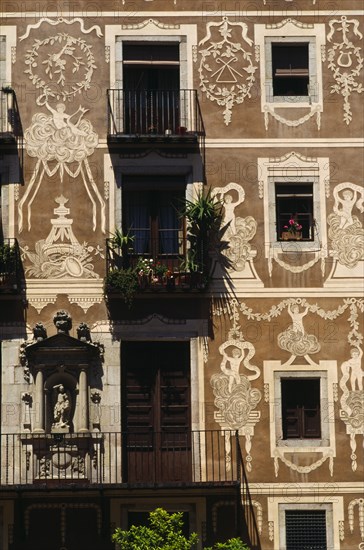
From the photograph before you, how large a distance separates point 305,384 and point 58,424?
17.6ft

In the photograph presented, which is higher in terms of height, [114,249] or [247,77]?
[247,77]

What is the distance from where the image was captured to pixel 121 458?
1502 inches

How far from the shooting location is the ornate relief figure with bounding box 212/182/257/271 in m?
39.2

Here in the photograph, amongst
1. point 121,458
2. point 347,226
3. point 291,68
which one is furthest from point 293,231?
point 121,458

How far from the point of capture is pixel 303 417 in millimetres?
38688

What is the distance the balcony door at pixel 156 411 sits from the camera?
3847cm

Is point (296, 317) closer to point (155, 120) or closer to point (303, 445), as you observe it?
point (303, 445)

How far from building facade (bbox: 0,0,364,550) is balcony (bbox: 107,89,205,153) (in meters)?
0.04

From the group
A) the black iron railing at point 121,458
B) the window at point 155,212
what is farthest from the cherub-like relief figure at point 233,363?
the window at point 155,212

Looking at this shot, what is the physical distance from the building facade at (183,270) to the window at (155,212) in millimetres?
49

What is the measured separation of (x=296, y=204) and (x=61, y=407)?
686 centimetres

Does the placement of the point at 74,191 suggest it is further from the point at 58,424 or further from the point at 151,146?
the point at 58,424

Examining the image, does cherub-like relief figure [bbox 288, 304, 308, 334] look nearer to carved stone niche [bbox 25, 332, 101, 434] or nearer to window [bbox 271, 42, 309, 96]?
carved stone niche [bbox 25, 332, 101, 434]

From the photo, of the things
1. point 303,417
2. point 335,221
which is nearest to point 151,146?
point 335,221
